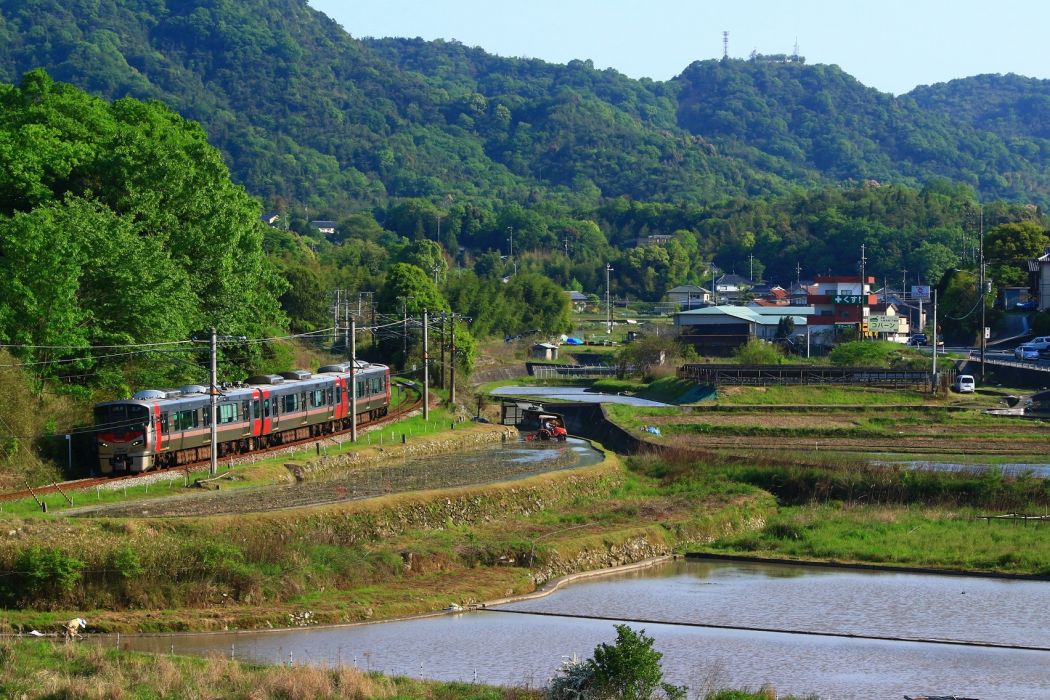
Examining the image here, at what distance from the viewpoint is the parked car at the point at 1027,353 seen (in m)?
78.4

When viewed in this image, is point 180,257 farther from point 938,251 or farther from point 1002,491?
point 938,251

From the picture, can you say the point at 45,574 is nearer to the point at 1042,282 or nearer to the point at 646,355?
the point at 646,355

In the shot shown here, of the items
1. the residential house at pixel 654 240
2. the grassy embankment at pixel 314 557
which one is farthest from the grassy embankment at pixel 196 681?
the residential house at pixel 654 240

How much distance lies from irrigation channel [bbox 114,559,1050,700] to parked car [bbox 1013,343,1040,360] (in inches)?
2055

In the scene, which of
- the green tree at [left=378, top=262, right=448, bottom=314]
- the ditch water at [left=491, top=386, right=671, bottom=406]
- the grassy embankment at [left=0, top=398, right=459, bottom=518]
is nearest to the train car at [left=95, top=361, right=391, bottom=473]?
the grassy embankment at [left=0, top=398, right=459, bottom=518]

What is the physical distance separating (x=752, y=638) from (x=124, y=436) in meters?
17.3

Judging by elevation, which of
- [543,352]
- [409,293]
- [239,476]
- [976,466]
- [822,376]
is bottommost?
[976,466]

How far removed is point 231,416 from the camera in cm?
3953

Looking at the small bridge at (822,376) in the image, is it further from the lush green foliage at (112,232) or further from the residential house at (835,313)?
the lush green foliage at (112,232)

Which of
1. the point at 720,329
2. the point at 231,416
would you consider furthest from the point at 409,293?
the point at 231,416

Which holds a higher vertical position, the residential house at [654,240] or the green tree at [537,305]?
the residential house at [654,240]

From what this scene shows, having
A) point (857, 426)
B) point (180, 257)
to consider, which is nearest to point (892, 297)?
point (857, 426)

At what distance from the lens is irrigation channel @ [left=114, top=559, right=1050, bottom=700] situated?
21.4 meters

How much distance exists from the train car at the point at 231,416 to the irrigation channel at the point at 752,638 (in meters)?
12.2
